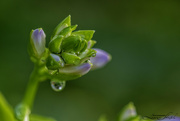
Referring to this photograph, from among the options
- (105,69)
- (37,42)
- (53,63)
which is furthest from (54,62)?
(105,69)

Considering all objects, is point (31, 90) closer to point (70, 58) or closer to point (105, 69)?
point (70, 58)

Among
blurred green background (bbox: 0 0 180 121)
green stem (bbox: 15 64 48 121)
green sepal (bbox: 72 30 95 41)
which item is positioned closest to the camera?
green sepal (bbox: 72 30 95 41)

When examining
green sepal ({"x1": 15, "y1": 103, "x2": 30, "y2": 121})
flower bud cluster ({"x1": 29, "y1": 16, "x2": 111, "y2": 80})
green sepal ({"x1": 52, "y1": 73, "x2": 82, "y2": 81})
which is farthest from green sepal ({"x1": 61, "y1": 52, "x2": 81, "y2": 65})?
green sepal ({"x1": 15, "y1": 103, "x2": 30, "y2": 121})

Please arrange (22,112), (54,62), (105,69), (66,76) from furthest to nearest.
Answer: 1. (105,69)
2. (22,112)
3. (66,76)
4. (54,62)

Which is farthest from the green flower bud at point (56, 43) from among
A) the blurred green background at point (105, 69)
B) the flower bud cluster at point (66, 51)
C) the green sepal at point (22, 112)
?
the blurred green background at point (105, 69)

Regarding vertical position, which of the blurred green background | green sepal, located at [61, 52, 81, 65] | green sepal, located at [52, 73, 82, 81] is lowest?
green sepal, located at [52, 73, 82, 81]

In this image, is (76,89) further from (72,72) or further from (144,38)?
(72,72)

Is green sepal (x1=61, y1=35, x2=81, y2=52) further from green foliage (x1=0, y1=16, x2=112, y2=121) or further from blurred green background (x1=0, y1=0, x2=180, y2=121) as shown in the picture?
blurred green background (x1=0, y1=0, x2=180, y2=121)
